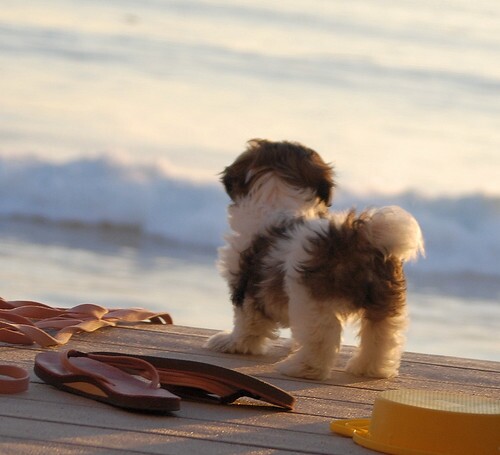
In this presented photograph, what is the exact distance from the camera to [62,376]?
462cm

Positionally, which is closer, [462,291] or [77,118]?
[462,291]

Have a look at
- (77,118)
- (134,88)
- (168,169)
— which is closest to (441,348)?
(168,169)

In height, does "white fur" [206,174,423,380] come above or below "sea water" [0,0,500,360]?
below

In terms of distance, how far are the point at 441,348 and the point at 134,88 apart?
10247 mm

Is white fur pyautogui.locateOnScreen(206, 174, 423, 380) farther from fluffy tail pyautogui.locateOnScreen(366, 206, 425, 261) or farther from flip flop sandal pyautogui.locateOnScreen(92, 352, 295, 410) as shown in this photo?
flip flop sandal pyautogui.locateOnScreen(92, 352, 295, 410)

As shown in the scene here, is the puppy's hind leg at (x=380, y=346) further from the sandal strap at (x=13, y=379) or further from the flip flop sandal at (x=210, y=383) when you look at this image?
the sandal strap at (x=13, y=379)

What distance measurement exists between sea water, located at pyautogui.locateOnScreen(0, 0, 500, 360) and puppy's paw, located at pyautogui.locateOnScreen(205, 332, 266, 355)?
2.88m

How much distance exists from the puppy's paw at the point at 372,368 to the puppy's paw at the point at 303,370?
21cm

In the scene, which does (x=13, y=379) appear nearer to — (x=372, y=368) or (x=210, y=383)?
(x=210, y=383)

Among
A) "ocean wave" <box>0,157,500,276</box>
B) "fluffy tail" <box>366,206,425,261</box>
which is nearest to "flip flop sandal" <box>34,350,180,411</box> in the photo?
"fluffy tail" <box>366,206,425,261</box>

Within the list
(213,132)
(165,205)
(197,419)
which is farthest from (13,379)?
(213,132)

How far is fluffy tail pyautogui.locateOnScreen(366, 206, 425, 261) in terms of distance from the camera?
5324 millimetres

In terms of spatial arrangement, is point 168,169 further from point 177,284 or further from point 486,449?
point 486,449

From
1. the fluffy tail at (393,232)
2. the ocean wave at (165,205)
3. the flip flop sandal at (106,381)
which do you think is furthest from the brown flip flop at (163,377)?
the ocean wave at (165,205)
